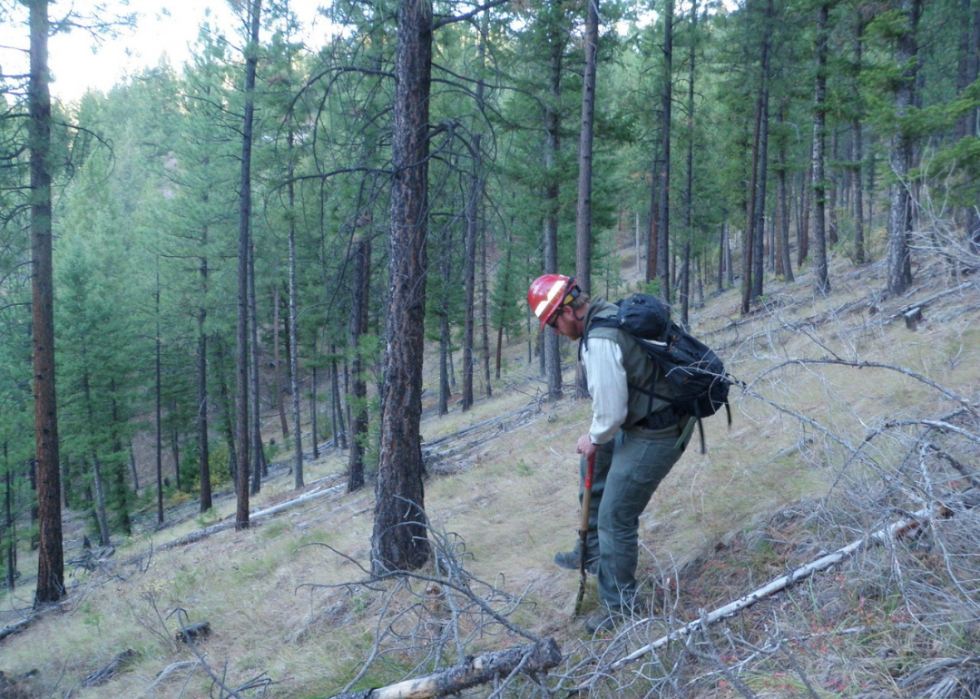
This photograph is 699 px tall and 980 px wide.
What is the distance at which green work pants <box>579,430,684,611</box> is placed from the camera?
149 inches

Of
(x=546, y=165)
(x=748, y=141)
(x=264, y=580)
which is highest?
(x=748, y=141)

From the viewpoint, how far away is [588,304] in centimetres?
400

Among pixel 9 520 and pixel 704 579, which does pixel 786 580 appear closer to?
pixel 704 579

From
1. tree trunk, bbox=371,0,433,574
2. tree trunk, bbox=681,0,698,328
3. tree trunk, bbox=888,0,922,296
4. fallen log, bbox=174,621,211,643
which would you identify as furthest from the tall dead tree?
tree trunk, bbox=888,0,922,296

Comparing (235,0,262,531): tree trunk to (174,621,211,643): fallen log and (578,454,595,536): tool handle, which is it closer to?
(174,621,211,643): fallen log

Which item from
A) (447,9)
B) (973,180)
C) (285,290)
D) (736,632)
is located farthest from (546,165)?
(285,290)

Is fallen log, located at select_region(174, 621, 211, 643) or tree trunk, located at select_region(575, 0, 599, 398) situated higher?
tree trunk, located at select_region(575, 0, 599, 398)

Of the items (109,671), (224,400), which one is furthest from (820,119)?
(224,400)

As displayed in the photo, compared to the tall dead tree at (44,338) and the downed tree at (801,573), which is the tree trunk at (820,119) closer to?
the downed tree at (801,573)

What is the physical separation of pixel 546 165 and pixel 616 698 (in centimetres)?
1432

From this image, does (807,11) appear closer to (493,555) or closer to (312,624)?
(493,555)

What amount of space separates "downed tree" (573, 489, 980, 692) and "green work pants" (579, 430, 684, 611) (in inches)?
21.0

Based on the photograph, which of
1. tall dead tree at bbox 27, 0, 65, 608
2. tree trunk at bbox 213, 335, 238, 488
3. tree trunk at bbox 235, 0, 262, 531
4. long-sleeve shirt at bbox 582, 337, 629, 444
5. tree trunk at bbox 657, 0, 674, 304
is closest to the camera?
long-sleeve shirt at bbox 582, 337, 629, 444

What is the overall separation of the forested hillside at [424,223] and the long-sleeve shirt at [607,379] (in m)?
0.92
